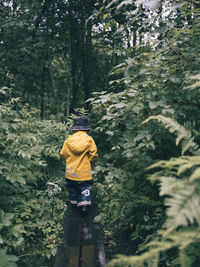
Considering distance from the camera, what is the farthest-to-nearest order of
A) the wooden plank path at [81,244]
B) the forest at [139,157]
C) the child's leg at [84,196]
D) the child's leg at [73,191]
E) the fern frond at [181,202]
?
1. the child's leg at [73,191]
2. the child's leg at [84,196]
3. the wooden plank path at [81,244]
4. the forest at [139,157]
5. the fern frond at [181,202]

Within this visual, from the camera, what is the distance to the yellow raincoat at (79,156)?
479 centimetres

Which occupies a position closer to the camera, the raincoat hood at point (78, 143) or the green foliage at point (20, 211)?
the green foliage at point (20, 211)

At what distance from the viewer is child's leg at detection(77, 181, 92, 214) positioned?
4609 millimetres

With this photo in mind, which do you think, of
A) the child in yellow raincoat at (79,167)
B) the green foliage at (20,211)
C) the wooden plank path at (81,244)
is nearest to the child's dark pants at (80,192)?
the child in yellow raincoat at (79,167)

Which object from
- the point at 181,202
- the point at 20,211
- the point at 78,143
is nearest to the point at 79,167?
the point at 78,143

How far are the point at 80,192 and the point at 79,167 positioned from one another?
0.51 m

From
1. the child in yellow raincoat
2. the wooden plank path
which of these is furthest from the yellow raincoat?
the wooden plank path

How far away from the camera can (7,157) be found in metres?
3.41

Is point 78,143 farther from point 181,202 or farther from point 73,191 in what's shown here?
point 181,202

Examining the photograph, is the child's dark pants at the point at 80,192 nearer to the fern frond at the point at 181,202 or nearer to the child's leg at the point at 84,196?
the child's leg at the point at 84,196

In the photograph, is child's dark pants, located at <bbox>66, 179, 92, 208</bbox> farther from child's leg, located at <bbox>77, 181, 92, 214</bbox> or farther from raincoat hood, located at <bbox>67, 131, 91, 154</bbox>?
raincoat hood, located at <bbox>67, 131, 91, 154</bbox>

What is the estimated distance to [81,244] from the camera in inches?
135

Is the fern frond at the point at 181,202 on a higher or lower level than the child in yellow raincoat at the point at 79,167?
lower

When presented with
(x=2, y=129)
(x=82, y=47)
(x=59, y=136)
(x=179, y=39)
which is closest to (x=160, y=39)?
(x=179, y=39)
